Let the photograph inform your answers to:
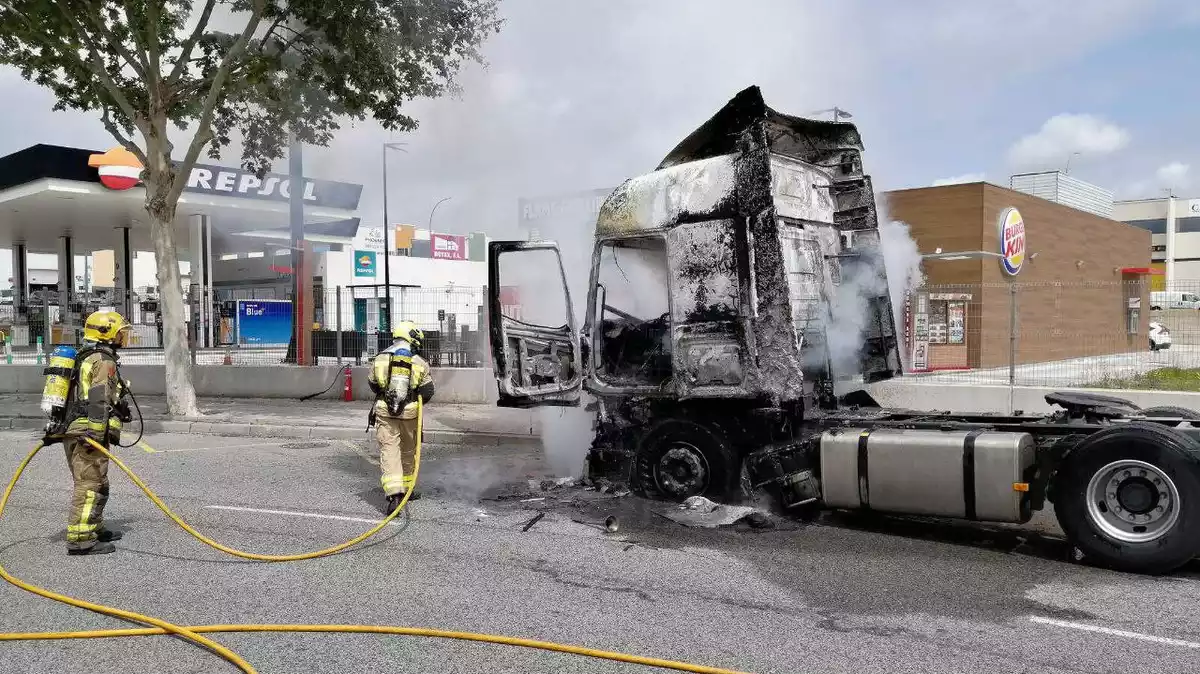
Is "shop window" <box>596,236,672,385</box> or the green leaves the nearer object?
"shop window" <box>596,236,672,385</box>

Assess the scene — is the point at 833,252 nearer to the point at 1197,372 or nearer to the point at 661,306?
the point at 661,306

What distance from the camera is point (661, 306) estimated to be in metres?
6.80

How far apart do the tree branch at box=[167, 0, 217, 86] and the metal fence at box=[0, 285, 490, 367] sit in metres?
4.17

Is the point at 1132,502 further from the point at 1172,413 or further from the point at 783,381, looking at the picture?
the point at 783,381

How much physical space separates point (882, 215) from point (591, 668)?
5.98 meters

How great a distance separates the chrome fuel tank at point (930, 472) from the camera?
5.25m

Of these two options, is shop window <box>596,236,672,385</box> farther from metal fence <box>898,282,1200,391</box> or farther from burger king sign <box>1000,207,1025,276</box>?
burger king sign <box>1000,207,1025,276</box>

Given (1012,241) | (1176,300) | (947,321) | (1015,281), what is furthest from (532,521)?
(1015,281)

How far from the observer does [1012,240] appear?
17.8 meters

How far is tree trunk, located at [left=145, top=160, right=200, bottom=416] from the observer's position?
42.0 ft

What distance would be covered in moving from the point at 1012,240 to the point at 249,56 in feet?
49.0

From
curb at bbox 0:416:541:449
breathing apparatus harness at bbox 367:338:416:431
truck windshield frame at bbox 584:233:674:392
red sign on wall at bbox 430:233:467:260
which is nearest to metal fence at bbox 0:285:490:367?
curb at bbox 0:416:541:449

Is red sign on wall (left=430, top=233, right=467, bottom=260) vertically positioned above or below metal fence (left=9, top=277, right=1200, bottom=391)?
above

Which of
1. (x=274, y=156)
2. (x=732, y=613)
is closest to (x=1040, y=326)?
(x=732, y=613)
